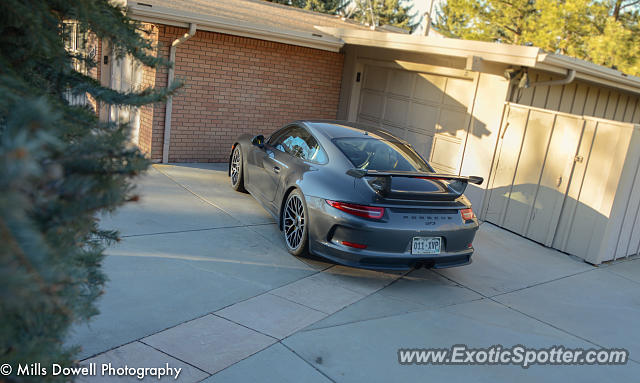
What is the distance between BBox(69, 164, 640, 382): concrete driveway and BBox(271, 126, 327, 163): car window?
1.06m

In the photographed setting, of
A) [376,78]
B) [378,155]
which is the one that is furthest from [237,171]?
[376,78]

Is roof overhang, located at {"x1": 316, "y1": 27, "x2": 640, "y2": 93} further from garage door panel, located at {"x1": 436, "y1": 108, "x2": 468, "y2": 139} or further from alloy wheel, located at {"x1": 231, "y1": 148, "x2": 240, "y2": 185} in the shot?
alloy wheel, located at {"x1": 231, "y1": 148, "x2": 240, "y2": 185}

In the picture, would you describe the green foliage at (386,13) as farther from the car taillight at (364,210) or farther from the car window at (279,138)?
the car taillight at (364,210)

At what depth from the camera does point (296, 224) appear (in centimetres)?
594

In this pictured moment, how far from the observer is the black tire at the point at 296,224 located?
5707 millimetres

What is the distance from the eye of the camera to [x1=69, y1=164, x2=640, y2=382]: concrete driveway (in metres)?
3.76

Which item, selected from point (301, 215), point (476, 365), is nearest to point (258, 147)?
point (301, 215)

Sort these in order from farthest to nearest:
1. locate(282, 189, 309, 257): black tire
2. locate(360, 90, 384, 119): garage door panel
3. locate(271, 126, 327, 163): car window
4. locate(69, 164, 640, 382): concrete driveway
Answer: locate(360, 90, 384, 119): garage door panel
locate(271, 126, 327, 163): car window
locate(282, 189, 309, 257): black tire
locate(69, 164, 640, 382): concrete driveway

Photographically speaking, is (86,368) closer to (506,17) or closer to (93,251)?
(93,251)

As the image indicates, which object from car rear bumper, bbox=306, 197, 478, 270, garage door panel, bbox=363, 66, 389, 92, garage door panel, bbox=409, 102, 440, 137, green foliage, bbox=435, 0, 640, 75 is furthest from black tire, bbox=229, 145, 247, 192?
green foliage, bbox=435, 0, 640, 75

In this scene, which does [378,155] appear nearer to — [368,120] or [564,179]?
[564,179]

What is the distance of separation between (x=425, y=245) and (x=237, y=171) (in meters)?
3.91

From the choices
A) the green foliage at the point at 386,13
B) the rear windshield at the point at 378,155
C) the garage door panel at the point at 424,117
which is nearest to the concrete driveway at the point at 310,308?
the rear windshield at the point at 378,155

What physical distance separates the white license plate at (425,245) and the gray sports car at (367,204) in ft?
0.03
